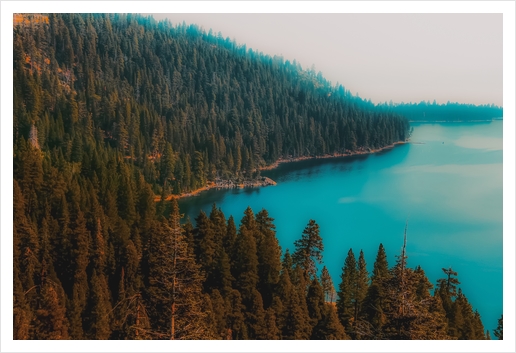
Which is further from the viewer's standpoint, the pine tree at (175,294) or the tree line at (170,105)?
the tree line at (170,105)

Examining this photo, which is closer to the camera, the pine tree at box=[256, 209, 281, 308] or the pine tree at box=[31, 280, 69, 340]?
the pine tree at box=[31, 280, 69, 340]

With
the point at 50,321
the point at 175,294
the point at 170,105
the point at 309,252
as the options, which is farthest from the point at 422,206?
the point at 170,105

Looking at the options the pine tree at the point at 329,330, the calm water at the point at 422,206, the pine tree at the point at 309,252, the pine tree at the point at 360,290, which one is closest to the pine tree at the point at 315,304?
the pine tree at the point at 329,330

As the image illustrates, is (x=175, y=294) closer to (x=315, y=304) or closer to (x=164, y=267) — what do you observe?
(x=164, y=267)

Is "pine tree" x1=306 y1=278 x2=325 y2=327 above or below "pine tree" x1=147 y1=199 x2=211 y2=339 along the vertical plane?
below

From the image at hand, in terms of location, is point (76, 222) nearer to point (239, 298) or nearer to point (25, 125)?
point (239, 298)

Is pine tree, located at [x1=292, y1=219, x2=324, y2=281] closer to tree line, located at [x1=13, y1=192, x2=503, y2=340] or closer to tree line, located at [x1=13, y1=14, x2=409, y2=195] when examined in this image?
tree line, located at [x1=13, y1=192, x2=503, y2=340]

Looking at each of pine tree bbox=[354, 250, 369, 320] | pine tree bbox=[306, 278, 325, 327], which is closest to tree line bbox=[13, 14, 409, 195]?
pine tree bbox=[354, 250, 369, 320]

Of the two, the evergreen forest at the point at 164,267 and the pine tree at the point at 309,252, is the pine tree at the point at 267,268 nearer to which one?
the evergreen forest at the point at 164,267
